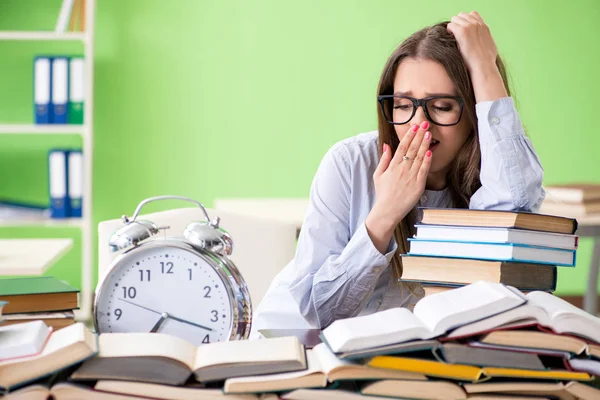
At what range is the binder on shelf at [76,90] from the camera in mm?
3918

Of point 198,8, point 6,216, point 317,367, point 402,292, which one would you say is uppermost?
point 198,8

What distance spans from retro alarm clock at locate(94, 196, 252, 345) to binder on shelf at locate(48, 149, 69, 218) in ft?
9.76

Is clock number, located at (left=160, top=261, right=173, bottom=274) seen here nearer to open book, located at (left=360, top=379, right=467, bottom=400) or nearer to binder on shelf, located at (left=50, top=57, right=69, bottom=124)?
open book, located at (left=360, top=379, right=467, bottom=400)

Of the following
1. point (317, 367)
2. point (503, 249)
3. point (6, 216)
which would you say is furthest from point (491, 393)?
point (6, 216)

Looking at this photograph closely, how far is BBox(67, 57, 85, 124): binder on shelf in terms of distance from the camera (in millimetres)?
3918

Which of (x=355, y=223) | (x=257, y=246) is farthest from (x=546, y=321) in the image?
(x=257, y=246)

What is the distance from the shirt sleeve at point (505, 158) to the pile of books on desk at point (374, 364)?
661mm

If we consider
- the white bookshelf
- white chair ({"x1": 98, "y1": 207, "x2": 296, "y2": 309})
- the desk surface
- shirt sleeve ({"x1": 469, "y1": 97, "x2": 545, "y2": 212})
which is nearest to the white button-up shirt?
shirt sleeve ({"x1": 469, "y1": 97, "x2": 545, "y2": 212})

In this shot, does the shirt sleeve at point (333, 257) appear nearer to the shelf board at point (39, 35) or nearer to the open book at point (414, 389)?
the open book at point (414, 389)

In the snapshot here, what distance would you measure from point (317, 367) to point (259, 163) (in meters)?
3.61

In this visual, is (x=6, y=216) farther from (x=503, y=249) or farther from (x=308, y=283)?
(x=503, y=249)

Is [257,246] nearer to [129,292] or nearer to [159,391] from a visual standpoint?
[129,292]

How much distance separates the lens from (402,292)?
1.65 meters

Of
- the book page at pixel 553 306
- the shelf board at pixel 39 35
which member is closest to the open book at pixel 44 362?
the book page at pixel 553 306
